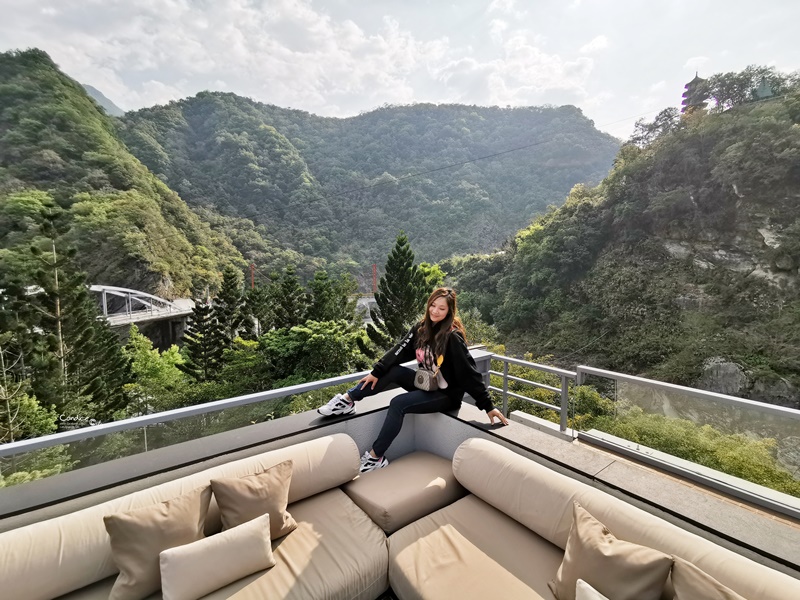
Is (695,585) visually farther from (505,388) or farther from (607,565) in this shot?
(505,388)

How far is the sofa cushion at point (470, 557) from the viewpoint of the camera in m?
1.08

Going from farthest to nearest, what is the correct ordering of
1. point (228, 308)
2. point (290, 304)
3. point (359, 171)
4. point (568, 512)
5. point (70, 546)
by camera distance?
point (359, 171) < point (290, 304) < point (228, 308) < point (568, 512) < point (70, 546)

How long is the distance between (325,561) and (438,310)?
1207mm

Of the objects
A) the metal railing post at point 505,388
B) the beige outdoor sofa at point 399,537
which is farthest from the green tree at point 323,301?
the beige outdoor sofa at point 399,537

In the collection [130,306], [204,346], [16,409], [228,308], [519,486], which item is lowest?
[204,346]

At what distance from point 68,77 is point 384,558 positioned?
3460cm

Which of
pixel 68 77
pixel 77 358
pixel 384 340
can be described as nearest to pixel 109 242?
pixel 77 358

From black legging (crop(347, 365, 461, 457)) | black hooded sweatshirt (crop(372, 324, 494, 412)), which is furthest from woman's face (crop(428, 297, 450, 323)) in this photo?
black legging (crop(347, 365, 461, 457))

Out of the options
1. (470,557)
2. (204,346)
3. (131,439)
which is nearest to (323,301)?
(204,346)

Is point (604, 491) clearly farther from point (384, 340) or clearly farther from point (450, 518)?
point (384, 340)

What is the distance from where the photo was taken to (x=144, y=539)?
1084mm

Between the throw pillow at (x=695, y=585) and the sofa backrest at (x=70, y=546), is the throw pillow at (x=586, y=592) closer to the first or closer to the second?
the throw pillow at (x=695, y=585)

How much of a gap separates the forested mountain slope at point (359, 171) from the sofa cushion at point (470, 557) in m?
27.2

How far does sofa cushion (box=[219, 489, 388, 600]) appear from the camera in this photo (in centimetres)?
110
